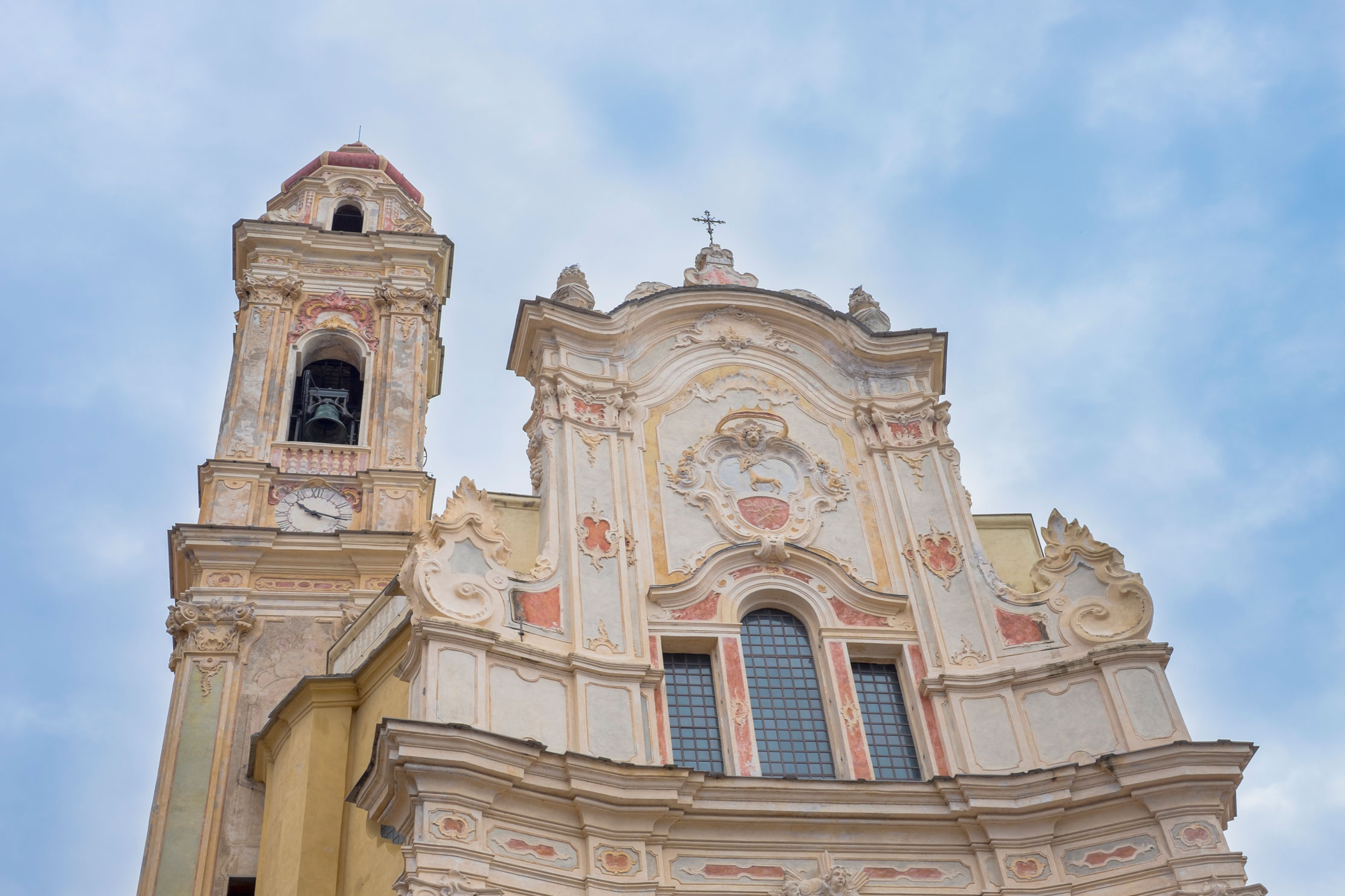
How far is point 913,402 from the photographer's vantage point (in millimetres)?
18547

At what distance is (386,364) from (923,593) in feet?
39.8

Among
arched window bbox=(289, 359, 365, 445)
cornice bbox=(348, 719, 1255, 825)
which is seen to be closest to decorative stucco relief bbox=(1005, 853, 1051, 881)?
cornice bbox=(348, 719, 1255, 825)

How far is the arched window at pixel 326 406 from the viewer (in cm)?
2408

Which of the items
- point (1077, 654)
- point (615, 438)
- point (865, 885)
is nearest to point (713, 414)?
point (615, 438)

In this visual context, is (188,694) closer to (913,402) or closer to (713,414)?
(713,414)

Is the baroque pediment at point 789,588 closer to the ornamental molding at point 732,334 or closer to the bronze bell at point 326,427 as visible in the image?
the ornamental molding at point 732,334

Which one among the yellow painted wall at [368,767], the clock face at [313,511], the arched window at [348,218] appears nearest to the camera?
the yellow painted wall at [368,767]

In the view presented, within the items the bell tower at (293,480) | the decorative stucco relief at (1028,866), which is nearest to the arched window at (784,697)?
the decorative stucco relief at (1028,866)

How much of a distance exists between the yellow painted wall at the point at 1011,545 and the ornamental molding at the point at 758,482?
6.57 feet

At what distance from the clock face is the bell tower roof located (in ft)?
30.0

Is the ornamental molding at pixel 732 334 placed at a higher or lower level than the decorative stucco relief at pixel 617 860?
higher

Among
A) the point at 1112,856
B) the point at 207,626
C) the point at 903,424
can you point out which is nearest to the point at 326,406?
the point at 207,626

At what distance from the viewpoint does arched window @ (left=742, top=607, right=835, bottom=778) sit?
14.9 m

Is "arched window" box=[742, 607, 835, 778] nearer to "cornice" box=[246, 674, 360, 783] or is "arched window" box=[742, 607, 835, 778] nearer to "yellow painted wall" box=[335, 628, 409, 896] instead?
"yellow painted wall" box=[335, 628, 409, 896]
